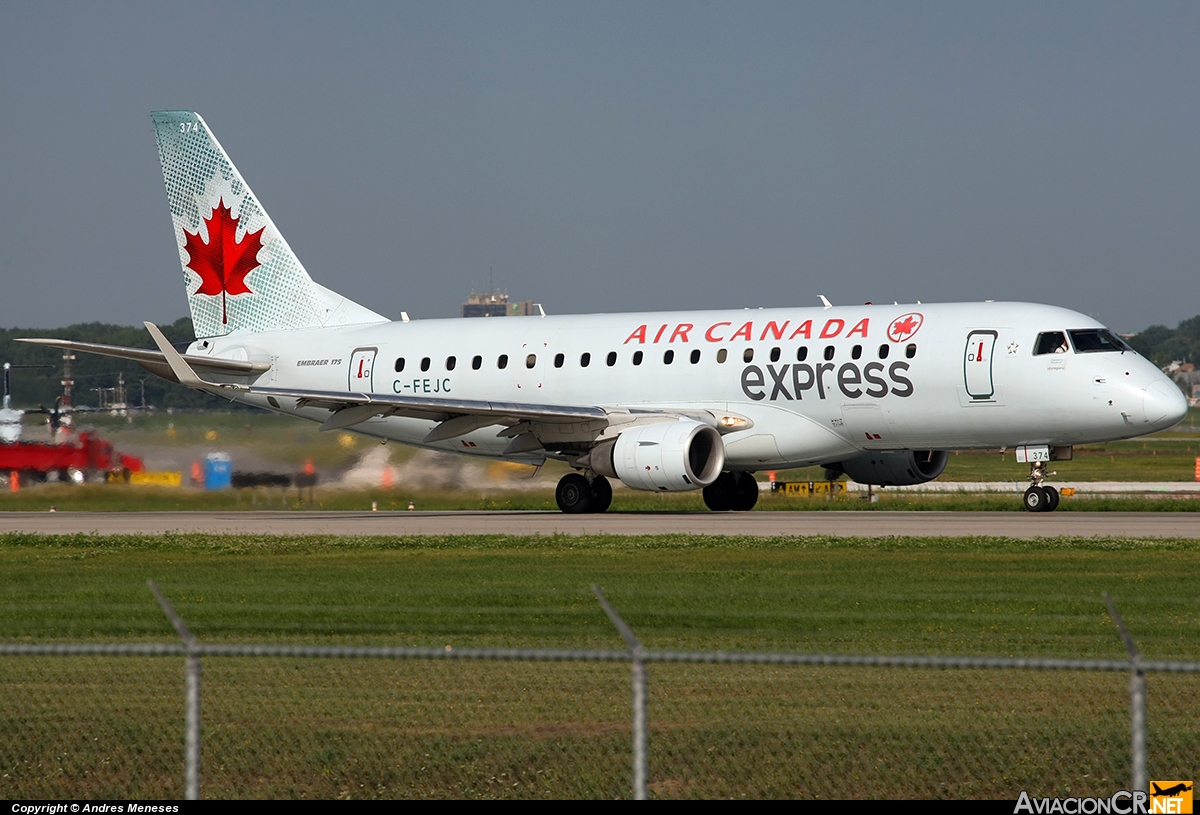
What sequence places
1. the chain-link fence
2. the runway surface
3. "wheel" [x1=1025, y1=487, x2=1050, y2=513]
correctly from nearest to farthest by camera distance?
the chain-link fence
the runway surface
"wheel" [x1=1025, y1=487, x2=1050, y2=513]

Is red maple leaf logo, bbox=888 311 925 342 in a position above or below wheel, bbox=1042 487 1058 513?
above

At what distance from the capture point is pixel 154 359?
35250 mm

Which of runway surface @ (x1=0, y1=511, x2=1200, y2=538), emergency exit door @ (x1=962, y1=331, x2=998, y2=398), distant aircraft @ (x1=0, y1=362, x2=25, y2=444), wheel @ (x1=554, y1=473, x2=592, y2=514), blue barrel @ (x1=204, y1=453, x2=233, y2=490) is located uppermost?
emergency exit door @ (x1=962, y1=331, x2=998, y2=398)

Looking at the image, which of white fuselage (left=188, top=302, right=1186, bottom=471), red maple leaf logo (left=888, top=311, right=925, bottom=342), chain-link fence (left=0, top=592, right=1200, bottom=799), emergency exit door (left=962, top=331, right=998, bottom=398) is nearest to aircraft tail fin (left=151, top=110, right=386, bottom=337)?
white fuselage (left=188, top=302, right=1186, bottom=471)

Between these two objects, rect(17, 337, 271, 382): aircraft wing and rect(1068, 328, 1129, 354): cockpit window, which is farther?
rect(17, 337, 271, 382): aircraft wing

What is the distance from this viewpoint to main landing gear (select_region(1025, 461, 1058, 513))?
3105cm

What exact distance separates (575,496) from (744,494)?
4153mm

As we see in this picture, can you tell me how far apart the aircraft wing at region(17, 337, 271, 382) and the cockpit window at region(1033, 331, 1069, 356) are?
1797 centimetres

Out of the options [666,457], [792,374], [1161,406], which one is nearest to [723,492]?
[792,374]

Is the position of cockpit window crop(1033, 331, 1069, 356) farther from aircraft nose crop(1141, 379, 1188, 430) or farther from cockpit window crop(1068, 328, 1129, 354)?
aircraft nose crop(1141, 379, 1188, 430)

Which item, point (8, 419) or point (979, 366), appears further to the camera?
point (8, 419)

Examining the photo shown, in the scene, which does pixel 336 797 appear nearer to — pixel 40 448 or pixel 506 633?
pixel 506 633

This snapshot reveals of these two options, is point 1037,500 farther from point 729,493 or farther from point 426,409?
point 426,409

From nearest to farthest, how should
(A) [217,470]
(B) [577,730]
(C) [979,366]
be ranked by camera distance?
(B) [577,730] < (C) [979,366] < (A) [217,470]
